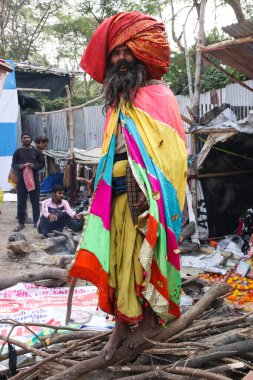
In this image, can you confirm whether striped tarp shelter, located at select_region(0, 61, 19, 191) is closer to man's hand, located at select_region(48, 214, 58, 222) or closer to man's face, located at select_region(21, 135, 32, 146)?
man's face, located at select_region(21, 135, 32, 146)

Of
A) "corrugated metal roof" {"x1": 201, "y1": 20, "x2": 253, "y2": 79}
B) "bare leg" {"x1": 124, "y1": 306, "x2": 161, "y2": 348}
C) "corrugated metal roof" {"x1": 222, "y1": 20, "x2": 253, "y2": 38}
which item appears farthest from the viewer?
"corrugated metal roof" {"x1": 201, "y1": 20, "x2": 253, "y2": 79}

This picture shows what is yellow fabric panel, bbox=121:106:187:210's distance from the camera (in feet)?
8.29

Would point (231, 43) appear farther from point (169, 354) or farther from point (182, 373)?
point (182, 373)

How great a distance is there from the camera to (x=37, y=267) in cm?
632

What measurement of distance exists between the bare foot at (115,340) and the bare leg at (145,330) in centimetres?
4

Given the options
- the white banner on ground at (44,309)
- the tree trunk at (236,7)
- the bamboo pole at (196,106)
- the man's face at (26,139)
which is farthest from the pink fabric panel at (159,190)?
the tree trunk at (236,7)

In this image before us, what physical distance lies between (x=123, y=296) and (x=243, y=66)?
478 centimetres

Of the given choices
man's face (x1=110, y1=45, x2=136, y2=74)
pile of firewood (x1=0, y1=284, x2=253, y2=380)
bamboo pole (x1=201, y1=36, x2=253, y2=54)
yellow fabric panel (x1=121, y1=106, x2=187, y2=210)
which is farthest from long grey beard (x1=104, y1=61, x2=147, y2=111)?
bamboo pole (x1=201, y1=36, x2=253, y2=54)

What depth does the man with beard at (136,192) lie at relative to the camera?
8.14ft

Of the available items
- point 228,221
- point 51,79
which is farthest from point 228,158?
point 51,79

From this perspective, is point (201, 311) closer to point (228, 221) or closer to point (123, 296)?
point (123, 296)

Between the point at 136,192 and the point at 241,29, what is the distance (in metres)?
3.19

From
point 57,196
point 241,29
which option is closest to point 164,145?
point 241,29

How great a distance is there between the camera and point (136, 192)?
2.60 metres
